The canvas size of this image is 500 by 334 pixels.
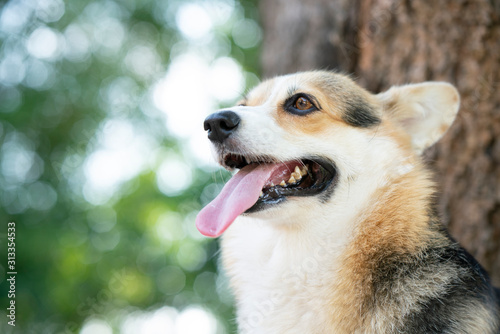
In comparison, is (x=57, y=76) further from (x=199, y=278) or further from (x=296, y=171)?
(x=296, y=171)

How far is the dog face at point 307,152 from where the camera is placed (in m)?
3.13

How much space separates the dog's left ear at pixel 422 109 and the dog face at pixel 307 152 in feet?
0.04

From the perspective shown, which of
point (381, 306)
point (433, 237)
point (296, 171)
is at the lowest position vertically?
point (381, 306)

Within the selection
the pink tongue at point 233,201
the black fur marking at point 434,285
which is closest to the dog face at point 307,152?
the pink tongue at point 233,201

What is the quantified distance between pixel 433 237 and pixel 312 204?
84 centimetres

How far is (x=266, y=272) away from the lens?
3273 millimetres

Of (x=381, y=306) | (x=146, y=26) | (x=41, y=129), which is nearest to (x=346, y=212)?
(x=381, y=306)

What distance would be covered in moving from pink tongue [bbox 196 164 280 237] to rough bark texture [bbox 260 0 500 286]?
2271mm

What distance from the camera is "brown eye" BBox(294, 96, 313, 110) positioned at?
11.4 ft

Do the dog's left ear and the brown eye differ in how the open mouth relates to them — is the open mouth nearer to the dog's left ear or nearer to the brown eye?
the brown eye

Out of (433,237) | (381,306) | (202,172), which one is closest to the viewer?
(381,306)

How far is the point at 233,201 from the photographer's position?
→ 3.08 m

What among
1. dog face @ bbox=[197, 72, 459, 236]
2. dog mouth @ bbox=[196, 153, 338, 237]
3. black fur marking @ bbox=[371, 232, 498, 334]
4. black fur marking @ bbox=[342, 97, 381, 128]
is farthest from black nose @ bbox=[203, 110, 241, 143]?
black fur marking @ bbox=[371, 232, 498, 334]

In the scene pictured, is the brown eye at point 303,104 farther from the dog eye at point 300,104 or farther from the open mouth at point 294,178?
the open mouth at point 294,178
